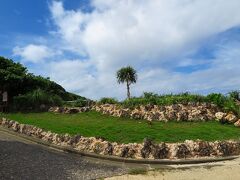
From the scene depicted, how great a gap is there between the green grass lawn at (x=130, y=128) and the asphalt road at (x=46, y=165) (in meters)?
1.93

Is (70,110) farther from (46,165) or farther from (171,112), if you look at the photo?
(46,165)

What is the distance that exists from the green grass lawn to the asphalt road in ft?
6.34

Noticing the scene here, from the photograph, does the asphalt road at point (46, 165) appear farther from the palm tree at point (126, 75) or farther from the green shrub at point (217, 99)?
the palm tree at point (126, 75)

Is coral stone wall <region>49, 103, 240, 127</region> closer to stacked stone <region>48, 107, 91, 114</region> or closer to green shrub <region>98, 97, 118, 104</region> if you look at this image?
stacked stone <region>48, 107, 91, 114</region>

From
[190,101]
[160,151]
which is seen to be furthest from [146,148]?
[190,101]

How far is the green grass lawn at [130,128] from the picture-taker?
1692 cm

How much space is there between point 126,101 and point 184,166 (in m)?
9.45

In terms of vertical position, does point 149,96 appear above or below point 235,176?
above

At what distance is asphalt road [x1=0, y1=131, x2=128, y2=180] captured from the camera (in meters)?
12.9

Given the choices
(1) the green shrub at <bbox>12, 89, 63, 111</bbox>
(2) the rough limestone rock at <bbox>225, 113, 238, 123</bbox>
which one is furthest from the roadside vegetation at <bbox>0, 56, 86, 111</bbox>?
(2) the rough limestone rock at <bbox>225, 113, 238, 123</bbox>

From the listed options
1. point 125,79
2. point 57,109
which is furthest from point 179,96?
point 125,79

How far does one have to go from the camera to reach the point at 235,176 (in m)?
13.1

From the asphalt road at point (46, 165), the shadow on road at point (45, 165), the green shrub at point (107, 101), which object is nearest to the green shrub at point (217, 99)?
the green shrub at point (107, 101)

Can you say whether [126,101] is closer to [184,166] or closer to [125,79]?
[184,166]
